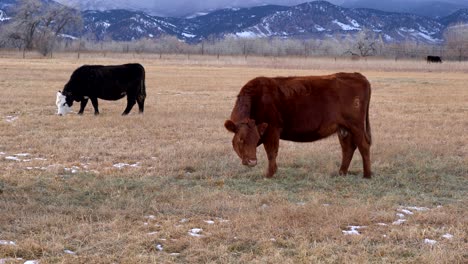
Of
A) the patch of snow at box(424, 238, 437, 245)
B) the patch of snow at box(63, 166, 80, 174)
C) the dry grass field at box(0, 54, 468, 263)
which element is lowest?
the patch of snow at box(63, 166, 80, 174)

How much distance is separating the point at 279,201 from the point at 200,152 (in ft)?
11.0

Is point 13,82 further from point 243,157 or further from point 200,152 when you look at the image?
point 243,157

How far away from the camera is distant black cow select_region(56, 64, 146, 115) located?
14602 millimetres

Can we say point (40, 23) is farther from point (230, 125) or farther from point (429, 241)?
point (429, 241)

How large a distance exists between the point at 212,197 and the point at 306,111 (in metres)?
2.06

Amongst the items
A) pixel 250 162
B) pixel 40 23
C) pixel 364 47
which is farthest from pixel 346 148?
pixel 364 47

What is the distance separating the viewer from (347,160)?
8094 millimetres

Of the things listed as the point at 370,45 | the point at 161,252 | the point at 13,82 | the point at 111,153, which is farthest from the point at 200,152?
the point at 370,45

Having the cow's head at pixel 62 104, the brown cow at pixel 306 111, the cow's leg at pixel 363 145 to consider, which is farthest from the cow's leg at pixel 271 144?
the cow's head at pixel 62 104

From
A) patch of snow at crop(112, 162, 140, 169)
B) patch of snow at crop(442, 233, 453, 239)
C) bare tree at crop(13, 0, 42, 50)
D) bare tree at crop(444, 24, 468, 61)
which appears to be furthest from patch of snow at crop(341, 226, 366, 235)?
bare tree at crop(13, 0, 42, 50)

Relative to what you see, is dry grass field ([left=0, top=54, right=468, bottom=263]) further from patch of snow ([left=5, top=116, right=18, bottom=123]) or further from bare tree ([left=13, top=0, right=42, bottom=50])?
bare tree ([left=13, top=0, right=42, bottom=50])

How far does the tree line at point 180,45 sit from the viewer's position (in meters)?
83.6

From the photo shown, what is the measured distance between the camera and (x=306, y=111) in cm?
776

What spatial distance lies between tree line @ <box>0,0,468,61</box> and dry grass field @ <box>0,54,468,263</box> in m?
65.5
